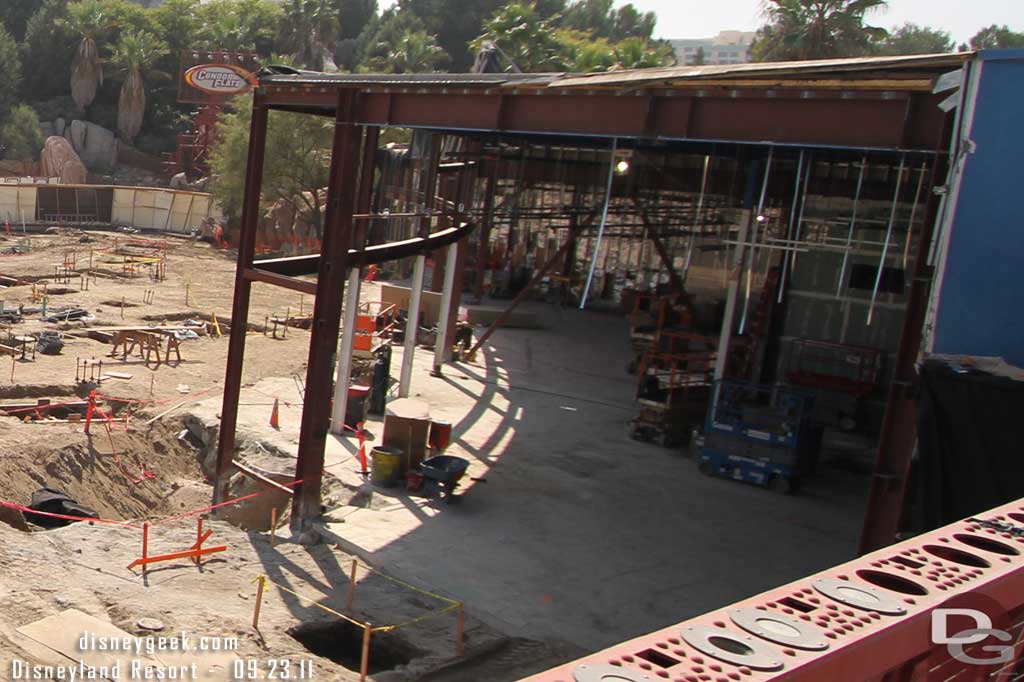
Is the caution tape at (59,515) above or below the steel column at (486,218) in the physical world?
below

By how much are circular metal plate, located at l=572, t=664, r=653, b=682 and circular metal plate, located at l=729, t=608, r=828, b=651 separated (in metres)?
0.59

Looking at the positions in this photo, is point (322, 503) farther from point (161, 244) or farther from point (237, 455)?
point (161, 244)

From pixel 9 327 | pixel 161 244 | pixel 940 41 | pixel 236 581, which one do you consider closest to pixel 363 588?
pixel 236 581

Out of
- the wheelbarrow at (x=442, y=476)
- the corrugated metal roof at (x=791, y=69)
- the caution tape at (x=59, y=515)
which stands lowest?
the caution tape at (x=59, y=515)

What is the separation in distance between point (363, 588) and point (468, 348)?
18.8 meters

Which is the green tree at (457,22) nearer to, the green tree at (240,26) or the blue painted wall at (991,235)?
the green tree at (240,26)

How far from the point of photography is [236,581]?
46.8 feet

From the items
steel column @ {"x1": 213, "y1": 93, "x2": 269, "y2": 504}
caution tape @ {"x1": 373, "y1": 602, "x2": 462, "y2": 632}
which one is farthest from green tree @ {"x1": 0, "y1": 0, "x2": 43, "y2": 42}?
caution tape @ {"x1": 373, "y1": 602, "x2": 462, "y2": 632}

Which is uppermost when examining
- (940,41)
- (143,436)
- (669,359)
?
(940,41)

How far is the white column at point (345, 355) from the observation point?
2022cm

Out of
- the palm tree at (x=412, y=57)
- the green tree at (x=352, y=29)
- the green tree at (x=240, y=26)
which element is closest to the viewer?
the palm tree at (x=412, y=57)

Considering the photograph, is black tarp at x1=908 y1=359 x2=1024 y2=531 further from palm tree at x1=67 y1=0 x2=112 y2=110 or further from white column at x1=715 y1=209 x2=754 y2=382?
palm tree at x1=67 y1=0 x2=112 y2=110

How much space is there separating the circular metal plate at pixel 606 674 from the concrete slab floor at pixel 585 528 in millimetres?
10103

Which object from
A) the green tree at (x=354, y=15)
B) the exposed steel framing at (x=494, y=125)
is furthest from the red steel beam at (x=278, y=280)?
the green tree at (x=354, y=15)
